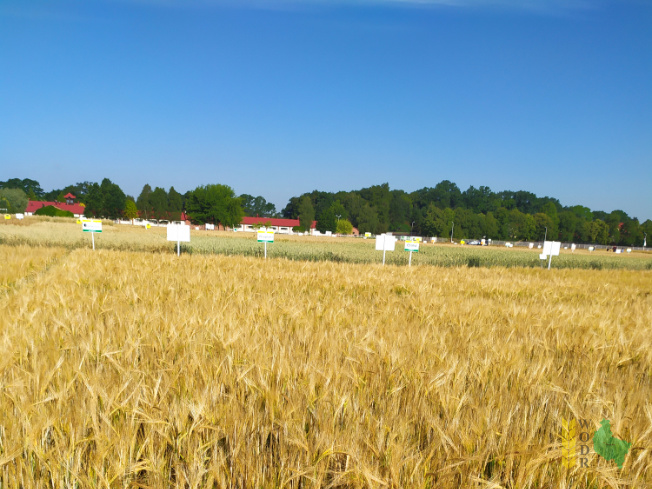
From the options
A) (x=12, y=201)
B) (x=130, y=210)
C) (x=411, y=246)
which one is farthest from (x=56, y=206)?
(x=411, y=246)

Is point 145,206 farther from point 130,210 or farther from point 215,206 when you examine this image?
point 215,206

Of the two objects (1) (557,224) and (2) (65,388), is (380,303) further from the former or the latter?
(1) (557,224)

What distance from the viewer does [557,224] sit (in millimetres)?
→ 123125

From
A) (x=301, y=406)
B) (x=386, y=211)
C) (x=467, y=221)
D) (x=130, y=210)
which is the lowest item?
(x=301, y=406)

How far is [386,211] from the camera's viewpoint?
449 feet

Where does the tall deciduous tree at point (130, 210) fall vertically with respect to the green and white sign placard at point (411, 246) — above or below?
above

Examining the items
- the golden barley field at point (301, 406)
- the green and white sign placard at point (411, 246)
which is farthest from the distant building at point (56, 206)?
the golden barley field at point (301, 406)

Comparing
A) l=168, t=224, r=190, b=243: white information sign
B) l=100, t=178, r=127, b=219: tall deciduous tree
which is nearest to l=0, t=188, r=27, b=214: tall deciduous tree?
l=100, t=178, r=127, b=219: tall deciduous tree

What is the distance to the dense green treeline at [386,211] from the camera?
90450 millimetres

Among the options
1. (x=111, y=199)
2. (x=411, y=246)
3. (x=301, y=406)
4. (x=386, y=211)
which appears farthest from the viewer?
(x=386, y=211)

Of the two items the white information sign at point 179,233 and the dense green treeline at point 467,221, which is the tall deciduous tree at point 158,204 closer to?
the dense green treeline at point 467,221

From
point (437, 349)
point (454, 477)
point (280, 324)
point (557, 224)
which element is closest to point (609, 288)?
point (437, 349)

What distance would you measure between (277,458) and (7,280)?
698cm

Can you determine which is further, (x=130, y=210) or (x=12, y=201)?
(x=130, y=210)
